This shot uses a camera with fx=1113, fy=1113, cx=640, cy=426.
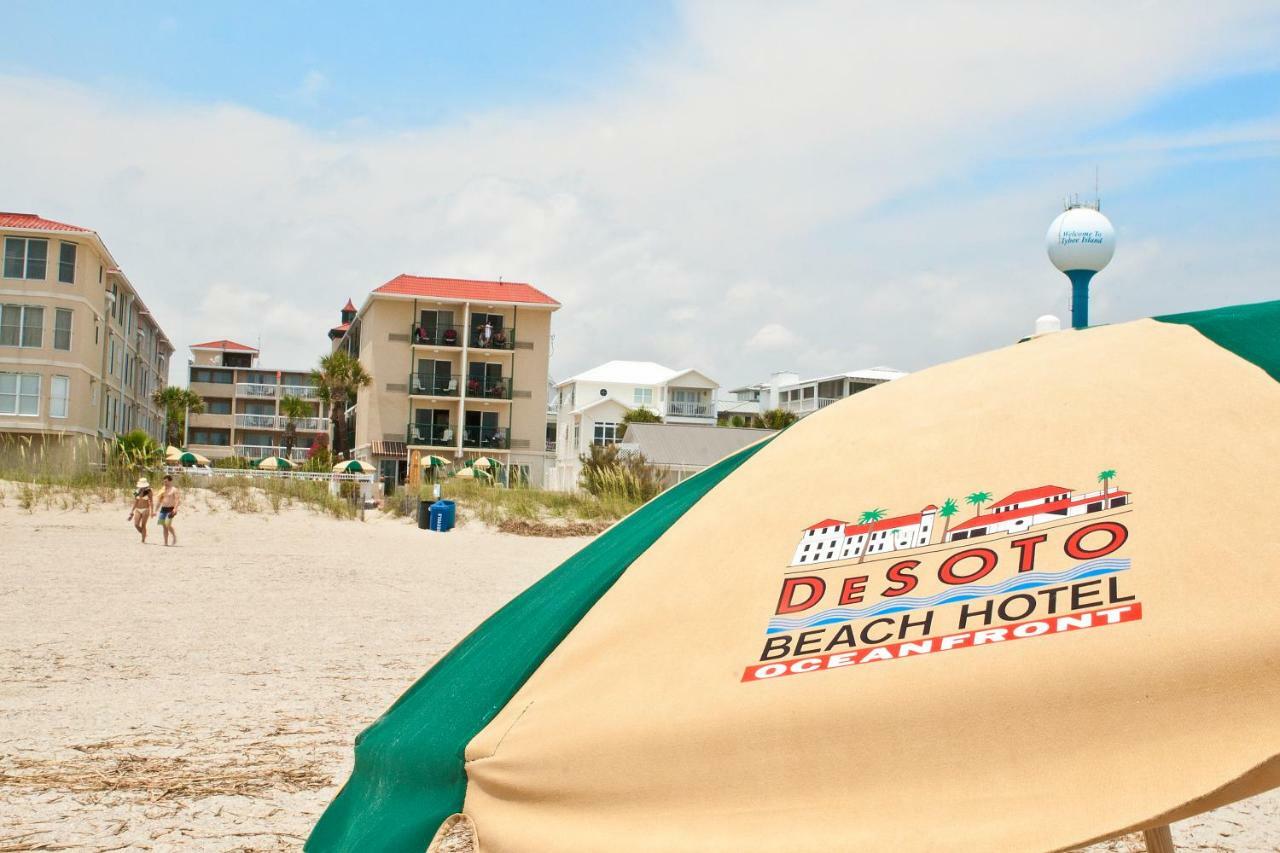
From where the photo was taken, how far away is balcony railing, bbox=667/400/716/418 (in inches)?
3329

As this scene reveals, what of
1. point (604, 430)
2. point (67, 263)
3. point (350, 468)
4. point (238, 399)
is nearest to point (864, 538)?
point (350, 468)

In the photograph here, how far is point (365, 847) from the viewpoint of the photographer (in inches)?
88.0

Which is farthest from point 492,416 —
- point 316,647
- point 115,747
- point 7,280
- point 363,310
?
point 115,747

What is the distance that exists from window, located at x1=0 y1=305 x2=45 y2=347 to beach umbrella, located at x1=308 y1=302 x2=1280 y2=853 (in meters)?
51.5

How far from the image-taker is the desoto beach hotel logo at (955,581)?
186cm

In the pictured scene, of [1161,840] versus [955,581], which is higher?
[955,581]

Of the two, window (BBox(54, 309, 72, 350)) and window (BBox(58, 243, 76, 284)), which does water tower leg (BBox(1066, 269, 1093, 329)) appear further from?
window (BBox(58, 243, 76, 284))

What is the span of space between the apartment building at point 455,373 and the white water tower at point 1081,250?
51155 mm

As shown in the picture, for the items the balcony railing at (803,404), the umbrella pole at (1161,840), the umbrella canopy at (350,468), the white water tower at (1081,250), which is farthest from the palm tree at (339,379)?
the umbrella pole at (1161,840)

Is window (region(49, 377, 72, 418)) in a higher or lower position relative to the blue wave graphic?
higher

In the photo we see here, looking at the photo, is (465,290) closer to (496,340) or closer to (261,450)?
(496,340)

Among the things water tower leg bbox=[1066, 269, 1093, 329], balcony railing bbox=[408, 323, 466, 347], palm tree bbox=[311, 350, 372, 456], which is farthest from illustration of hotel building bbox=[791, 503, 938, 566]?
palm tree bbox=[311, 350, 372, 456]

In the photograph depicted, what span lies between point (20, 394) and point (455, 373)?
62.4ft

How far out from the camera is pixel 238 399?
9788cm
